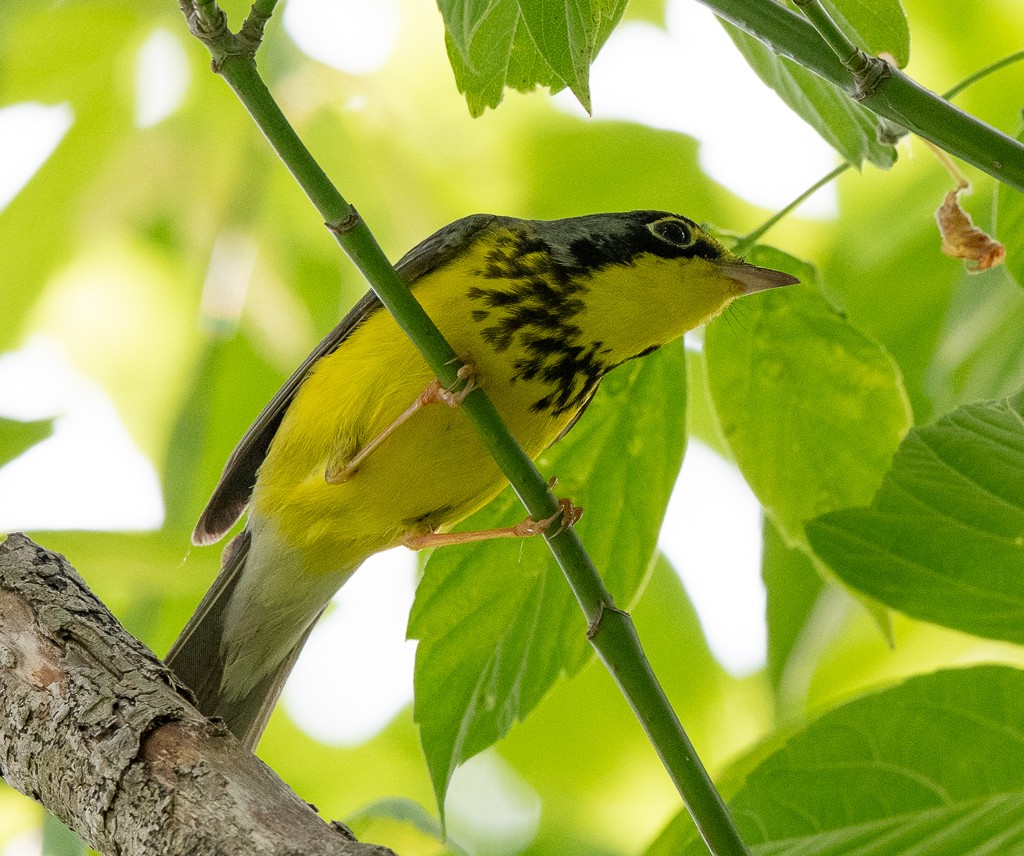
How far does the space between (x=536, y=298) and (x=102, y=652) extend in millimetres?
1481

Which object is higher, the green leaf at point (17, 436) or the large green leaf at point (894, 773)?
the green leaf at point (17, 436)

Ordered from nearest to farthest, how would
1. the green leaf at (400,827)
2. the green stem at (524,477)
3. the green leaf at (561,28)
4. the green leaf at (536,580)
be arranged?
the green leaf at (561,28), the green stem at (524,477), the green leaf at (536,580), the green leaf at (400,827)

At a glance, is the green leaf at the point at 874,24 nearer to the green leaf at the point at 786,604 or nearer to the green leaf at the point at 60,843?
the green leaf at the point at 786,604

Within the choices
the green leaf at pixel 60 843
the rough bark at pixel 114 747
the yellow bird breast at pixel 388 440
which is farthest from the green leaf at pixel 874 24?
the green leaf at pixel 60 843

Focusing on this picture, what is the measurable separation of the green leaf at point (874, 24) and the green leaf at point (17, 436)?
7.17 ft

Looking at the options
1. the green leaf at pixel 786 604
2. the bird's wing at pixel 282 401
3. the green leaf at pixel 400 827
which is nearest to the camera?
the green leaf at pixel 400 827

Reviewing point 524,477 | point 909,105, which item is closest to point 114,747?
point 524,477

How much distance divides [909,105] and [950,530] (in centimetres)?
81

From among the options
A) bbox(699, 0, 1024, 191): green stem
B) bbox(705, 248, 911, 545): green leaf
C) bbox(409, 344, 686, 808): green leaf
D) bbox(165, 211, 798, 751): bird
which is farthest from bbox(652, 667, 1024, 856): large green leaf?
bbox(165, 211, 798, 751): bird

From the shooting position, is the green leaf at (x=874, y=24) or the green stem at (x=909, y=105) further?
the green leaf at (x=874, y=24)

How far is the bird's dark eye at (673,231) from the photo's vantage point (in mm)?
3361

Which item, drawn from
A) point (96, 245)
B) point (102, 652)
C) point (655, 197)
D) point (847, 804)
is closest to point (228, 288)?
point (96, 245)

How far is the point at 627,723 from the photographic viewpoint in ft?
14.2

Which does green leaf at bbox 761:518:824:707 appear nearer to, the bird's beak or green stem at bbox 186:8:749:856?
the bird's beak
